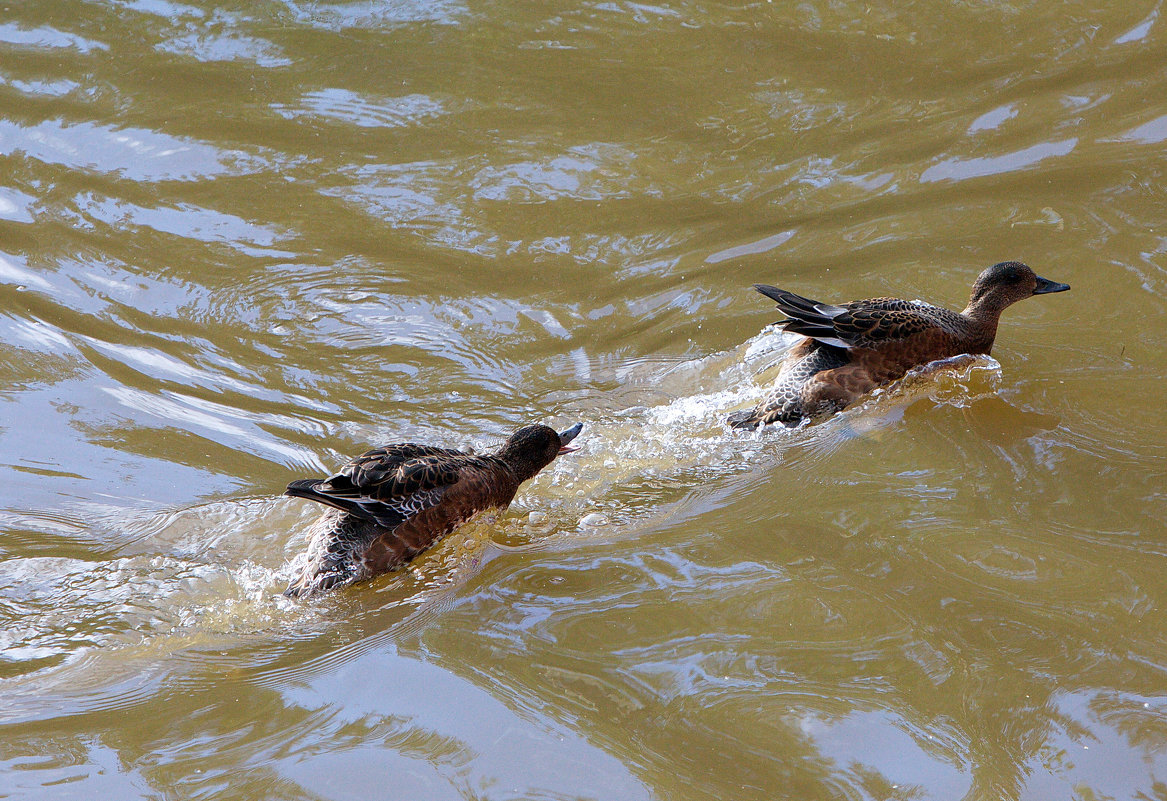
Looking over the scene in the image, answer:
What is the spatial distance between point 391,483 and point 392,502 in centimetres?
10

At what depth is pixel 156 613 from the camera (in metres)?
4.94

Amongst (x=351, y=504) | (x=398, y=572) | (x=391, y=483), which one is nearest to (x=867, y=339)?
(x=391, y=483)

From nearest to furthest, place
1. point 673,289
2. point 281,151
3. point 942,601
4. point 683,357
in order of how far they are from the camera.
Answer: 1. point 942,601
2. point 683,357
3. point 673,289
4. point 281,151

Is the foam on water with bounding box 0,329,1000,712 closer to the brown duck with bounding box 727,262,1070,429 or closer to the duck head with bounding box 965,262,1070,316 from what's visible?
the brown duck with bounding box 727,262,1070,429

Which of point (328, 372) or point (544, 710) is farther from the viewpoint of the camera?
point (328, 372)

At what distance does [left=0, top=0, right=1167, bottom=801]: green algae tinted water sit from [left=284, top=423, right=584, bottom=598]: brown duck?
0.15 metres

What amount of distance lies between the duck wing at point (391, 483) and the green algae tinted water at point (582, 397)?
14.1 inches

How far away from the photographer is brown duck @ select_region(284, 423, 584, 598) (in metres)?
5.13

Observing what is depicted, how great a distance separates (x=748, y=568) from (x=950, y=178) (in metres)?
4.77

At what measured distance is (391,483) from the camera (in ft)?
17.4

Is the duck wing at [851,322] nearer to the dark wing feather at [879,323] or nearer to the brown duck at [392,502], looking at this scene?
the dark wing feather at [879,323]

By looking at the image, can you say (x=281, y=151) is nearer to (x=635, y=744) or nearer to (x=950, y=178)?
(x=950, y=178)

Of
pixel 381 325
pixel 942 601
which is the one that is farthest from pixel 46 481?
pixel 942 601

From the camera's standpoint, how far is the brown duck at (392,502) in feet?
16.8
